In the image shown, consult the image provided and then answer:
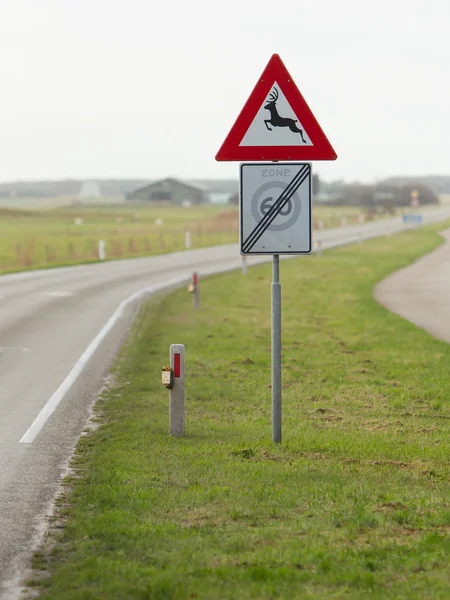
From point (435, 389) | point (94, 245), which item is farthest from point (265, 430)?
point (94, 245)

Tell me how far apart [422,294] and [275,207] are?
20.0 metres

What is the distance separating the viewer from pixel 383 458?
857 centimetres

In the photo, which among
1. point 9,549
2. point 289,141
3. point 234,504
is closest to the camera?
point 9,549

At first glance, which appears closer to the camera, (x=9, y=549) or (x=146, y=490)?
(x=9, y=549)

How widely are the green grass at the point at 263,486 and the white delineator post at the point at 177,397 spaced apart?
5.7 inches

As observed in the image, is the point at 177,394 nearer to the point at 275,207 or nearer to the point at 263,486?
the point at 275,207

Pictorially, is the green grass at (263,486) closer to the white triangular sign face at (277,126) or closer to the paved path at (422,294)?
the white triangular sign face at (277,126)

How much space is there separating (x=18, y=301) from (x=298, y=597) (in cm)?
2091

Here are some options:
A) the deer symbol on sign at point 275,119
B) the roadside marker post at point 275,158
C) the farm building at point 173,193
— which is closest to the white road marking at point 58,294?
the roadside marker post at point 275,158

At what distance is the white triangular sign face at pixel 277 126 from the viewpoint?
837 cm

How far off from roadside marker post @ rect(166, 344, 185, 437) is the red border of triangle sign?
204 cm

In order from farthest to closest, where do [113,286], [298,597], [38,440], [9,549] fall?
[113,286] < [38,440] < [9,549] < [298,597]

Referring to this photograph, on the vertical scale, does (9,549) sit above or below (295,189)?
below

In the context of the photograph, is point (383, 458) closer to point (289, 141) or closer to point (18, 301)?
point (289, 141)
